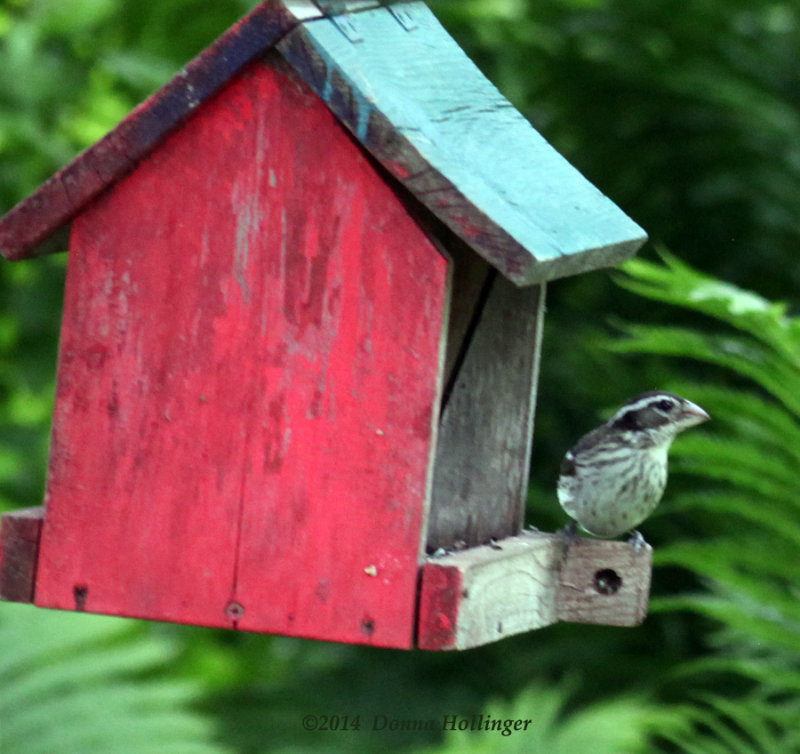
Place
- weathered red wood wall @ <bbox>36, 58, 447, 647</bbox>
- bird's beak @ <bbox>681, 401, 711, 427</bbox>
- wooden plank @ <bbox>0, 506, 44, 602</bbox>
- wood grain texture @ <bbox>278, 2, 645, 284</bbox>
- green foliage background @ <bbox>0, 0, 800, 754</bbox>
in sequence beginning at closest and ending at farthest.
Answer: wood grain texture @ <bbox>278, 2, 645, 284</bbox>
weathered red wood wall @ <bbox>36, 58, 447, 647</bbox>
wooden plank @ <bbox>0, 506, 44, 602</bbox>
bird's beak @ <bbox>681, 401, 711, 427</bbox>
green foliage background @ <bbox>0, 0, 800, 754</bbox>

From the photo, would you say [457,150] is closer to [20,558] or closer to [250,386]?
[250,386]

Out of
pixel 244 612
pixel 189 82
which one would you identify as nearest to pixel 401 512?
pixel 244 612

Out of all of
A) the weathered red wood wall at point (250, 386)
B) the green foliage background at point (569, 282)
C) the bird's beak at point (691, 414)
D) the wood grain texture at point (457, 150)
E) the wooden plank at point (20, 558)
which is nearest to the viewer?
the wood grain texture at point (457, 150)

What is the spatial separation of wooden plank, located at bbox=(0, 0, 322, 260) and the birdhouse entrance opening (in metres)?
0.65

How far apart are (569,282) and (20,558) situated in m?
2.97

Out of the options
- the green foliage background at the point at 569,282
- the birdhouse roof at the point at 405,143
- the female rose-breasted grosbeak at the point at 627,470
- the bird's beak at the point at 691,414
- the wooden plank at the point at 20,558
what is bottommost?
the green foliage background at the point at 569,282

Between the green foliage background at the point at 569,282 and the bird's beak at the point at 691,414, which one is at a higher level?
the bird's beak at the point at 691,414

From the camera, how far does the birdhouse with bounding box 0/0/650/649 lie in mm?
2207

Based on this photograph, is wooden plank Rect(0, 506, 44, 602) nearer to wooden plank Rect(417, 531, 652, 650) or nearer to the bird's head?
wooden plank Rect(417, 531, 652, 650)

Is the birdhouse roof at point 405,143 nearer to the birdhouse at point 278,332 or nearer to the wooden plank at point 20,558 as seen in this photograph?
the birdhouse at point 278,332

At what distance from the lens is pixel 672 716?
388 cm

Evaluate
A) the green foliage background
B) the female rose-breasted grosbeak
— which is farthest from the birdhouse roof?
the green foliage background

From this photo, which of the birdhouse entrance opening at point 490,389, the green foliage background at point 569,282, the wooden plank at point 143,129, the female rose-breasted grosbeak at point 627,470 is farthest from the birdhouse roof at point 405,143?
the green foliage background at point 569,282

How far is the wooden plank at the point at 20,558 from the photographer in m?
2.40
